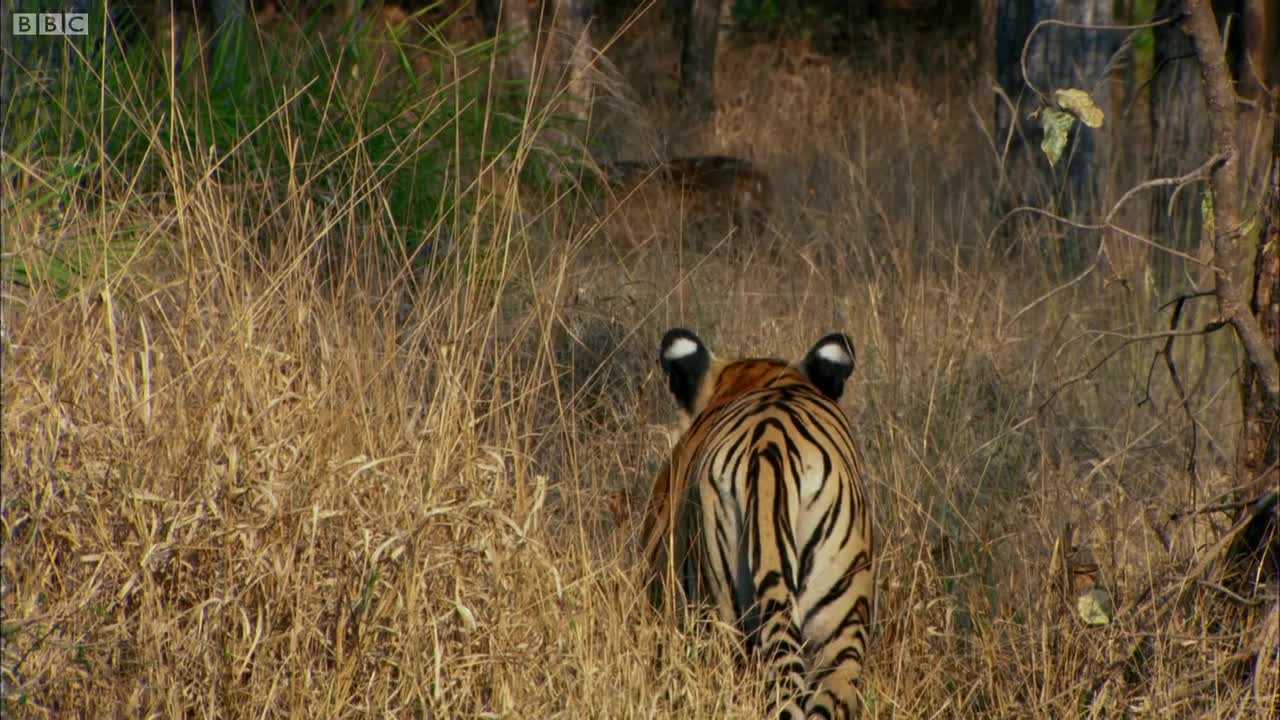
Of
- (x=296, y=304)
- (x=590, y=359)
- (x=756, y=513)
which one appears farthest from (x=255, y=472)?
(x=590, y=359)

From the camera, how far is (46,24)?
200 inches

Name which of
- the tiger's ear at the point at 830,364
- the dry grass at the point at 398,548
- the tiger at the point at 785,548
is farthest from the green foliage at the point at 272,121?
the tiger at the point at 785,548

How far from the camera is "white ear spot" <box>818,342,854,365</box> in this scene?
3.66 meters

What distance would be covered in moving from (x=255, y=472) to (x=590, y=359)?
8.75 ft

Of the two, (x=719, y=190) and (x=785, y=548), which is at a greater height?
(x=785, y=548)

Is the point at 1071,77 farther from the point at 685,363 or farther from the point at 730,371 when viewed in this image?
the point at 685,363

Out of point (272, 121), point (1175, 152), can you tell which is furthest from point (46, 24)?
point (1175, 152)

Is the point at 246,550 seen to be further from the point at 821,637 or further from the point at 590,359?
the point at 590,359

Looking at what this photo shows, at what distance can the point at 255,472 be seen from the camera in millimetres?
2986

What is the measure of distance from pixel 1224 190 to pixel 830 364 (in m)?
1.06

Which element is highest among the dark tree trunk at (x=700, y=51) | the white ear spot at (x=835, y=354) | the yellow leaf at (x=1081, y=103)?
the yellow leaf at (x=1081, y=103)

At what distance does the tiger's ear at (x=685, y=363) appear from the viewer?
3.77 metres

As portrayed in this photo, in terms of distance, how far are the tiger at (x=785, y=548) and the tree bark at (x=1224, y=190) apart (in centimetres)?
89

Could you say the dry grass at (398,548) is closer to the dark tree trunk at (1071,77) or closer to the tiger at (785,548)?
the tiger at (785,548)
